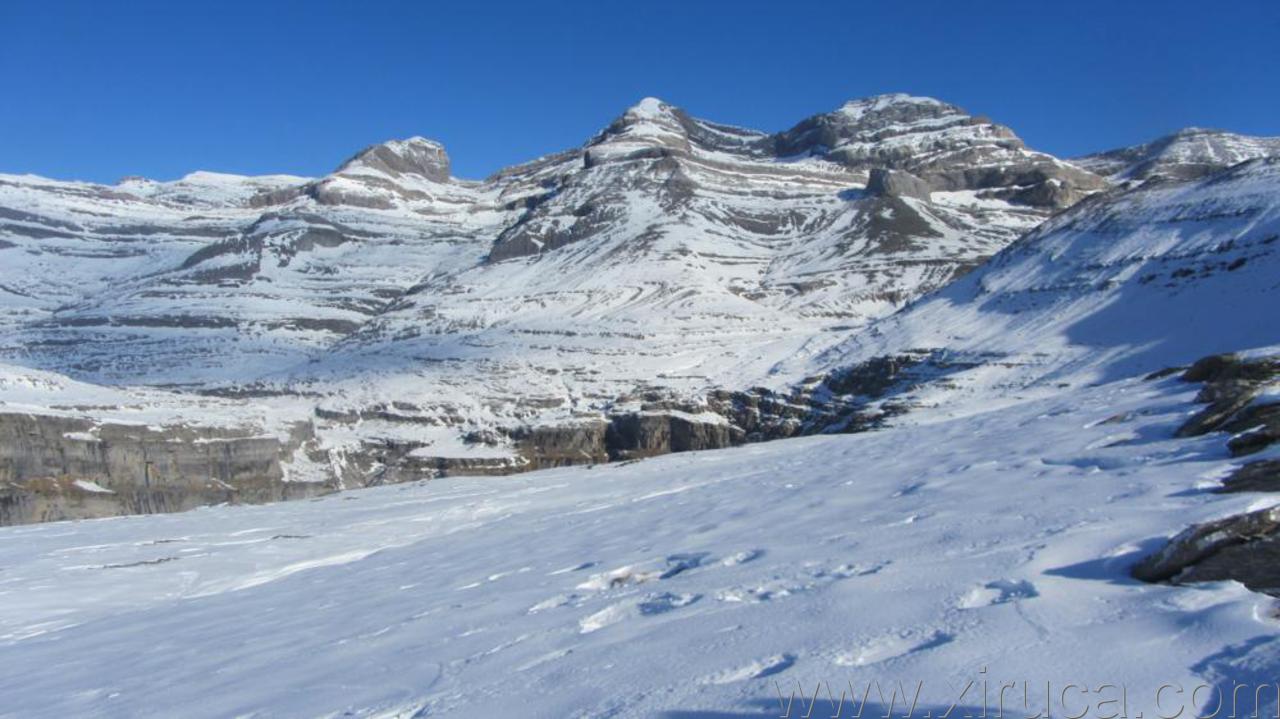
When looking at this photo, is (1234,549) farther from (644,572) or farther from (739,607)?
(644,572)

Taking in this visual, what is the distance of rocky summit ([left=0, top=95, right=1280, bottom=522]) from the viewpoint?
50.3 metres

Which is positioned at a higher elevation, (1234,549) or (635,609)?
(1234,549)

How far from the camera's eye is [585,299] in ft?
319

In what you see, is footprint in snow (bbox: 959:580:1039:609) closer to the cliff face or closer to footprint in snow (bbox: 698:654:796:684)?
footprint in snow (bbox: 698:654:796:684)

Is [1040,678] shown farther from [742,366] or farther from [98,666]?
[742,366]

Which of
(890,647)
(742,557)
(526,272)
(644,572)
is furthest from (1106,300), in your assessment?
(526,272)

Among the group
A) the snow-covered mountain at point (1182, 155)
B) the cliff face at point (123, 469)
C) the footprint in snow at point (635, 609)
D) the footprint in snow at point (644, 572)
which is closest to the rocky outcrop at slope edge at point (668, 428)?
the cliff face at point (123, 469)

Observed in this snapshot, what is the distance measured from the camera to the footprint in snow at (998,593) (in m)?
5.52

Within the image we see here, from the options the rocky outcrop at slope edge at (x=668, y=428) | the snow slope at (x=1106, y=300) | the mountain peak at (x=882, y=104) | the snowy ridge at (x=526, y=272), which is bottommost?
the rocky outcrop at slope edge at (x=668, y=428)

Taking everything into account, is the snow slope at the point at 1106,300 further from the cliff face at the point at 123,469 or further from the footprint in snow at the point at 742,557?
the cliff face at the point at 123,469

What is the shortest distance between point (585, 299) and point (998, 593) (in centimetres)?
9233

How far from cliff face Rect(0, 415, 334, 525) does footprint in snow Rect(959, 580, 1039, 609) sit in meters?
49.4

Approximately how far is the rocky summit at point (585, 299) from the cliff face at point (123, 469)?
14 centimetres

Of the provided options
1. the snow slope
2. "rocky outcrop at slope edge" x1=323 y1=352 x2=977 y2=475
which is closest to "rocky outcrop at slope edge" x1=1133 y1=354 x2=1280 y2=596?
the snow slope
